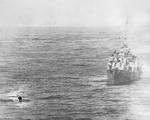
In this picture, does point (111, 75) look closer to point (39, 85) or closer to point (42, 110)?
point (39, 85)

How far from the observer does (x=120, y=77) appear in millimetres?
177750

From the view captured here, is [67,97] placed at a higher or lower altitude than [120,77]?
lower

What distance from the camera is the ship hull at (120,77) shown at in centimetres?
17523

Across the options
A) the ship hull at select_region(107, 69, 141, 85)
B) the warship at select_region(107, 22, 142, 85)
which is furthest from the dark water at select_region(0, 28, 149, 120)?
the warship at select_region(107, 22, 142, 85)

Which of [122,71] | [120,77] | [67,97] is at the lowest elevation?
[67,97]

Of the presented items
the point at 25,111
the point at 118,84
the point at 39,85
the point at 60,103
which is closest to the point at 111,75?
the point at 118,84

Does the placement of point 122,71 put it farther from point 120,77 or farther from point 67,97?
point 67,97

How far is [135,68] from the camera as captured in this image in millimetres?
189250

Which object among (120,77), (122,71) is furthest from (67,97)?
(122,71)

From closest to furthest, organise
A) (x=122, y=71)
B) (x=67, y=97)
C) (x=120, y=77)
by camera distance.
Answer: (x=67, y=97) < (x=120, y=77) < (x=122, y=71)

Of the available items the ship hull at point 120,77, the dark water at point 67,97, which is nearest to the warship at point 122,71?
the ship hull at point 120,77

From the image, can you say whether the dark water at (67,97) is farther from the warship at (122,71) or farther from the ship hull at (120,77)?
the warship at (122,71)

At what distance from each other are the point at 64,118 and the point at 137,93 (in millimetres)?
39077

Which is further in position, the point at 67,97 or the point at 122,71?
the point at 122,71
